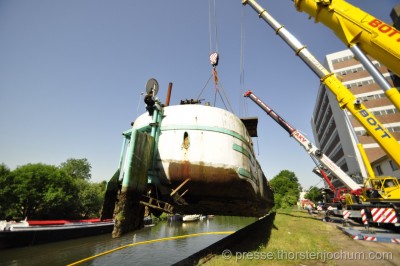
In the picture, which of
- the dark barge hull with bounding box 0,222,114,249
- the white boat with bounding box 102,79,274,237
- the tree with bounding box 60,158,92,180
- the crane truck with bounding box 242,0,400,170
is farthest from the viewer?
the tree with bounding box 60,158,92,180

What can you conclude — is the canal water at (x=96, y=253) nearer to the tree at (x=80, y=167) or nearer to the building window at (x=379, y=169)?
the building window at (x=379, y=169)

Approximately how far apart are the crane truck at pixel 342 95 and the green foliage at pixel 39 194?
38264 millimetres

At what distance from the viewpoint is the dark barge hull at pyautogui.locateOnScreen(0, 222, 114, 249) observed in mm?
16089

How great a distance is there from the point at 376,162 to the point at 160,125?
37.4 metres

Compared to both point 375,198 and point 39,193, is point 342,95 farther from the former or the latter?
point 39,193

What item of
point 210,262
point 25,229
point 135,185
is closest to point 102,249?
point 25,229

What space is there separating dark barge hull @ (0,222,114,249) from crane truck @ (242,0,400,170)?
2533cm

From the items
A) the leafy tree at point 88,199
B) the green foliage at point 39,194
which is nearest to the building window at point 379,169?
the leafy tree at point 88,199

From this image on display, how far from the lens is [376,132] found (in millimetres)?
9250

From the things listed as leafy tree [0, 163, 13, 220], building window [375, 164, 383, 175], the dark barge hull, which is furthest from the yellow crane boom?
leafy tree [0, 163, 13, 220]

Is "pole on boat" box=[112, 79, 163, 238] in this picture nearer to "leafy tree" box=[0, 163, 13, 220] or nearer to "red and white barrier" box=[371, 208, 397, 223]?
"red and white barrier" box=[371, 208, 397, 223]

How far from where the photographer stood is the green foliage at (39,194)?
29.6m

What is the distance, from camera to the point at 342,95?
11.4 m

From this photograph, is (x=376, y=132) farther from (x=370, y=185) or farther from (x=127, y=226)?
(x=127, y=226)
